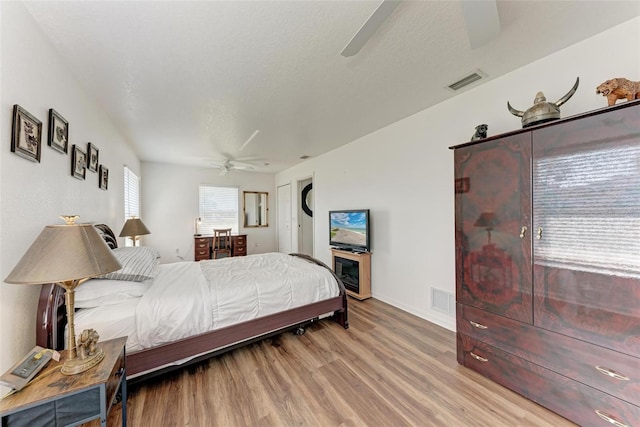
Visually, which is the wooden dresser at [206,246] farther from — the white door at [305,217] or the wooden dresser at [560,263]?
the wooden dresser at [560,263]

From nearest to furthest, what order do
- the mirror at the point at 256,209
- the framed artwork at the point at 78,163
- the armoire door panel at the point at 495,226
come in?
the armoire door panel at the point at 495,226 → the framed artwork at the point at 78,163 → the mirror at the point at 256,209

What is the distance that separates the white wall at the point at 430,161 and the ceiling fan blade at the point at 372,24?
171 centimetres

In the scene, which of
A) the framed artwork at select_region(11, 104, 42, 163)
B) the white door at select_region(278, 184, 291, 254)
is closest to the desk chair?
the white door at select_region(278, 184, 291, 254)

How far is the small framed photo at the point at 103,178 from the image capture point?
251 cm

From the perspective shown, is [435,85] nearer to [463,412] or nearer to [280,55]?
[280,55]

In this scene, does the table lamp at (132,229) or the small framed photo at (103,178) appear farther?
the table lamp at (132,229)

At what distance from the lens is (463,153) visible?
6.29 ft

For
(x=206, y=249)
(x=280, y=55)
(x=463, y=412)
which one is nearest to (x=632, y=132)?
(x=463, y=412)

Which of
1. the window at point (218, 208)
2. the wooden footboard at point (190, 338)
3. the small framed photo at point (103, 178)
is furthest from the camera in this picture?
the window at point (218, 208)

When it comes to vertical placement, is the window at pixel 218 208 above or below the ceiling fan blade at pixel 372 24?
below

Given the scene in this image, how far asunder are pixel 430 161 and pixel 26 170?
335 centimetres

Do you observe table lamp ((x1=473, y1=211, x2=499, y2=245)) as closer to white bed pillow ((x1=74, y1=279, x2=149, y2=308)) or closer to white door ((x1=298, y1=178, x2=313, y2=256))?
white bed pillow ((x1=74, y1=279, x2=149, y2=308))

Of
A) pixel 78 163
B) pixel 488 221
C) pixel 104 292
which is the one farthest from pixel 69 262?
pixel 488 221

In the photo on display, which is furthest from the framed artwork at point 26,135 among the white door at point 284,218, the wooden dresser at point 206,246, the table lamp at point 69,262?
the white door at point 284,218
